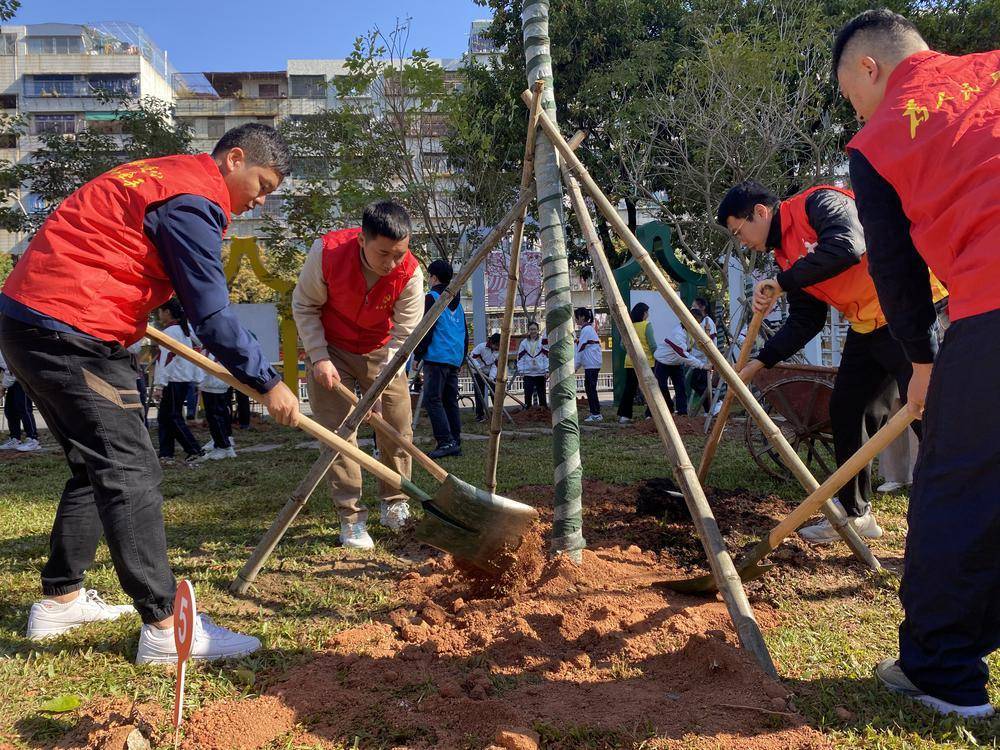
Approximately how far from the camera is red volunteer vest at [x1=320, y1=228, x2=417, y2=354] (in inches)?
151

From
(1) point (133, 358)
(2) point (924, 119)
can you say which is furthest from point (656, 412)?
(1) point (133, 358)

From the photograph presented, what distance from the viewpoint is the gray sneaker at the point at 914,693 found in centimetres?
199

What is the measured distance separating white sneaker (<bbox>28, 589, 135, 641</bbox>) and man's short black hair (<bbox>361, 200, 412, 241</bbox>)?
2.04 meters

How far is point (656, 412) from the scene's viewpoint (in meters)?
2.69

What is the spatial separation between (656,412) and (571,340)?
746mm

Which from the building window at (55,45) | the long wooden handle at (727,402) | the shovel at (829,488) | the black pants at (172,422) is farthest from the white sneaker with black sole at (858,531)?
the building window at (55,45)

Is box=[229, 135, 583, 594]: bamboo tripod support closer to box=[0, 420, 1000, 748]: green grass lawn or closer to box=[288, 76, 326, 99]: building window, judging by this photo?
box=[0, 420, 1000, 748]: green grass lawn

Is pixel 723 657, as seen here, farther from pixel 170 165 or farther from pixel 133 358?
pixel 170 165

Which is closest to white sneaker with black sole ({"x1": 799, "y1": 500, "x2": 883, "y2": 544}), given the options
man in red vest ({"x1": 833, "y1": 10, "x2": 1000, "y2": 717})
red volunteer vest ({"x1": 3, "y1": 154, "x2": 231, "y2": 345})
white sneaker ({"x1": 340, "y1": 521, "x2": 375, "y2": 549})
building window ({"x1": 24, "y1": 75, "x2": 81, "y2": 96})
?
man in red vest ({"x1": 833, "y1": 10, "x2": 1000, "y2": 717})

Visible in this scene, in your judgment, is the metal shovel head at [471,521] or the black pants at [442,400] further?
the black pants at [442,400]

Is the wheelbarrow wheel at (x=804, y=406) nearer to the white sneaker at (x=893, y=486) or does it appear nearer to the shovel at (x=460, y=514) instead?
the white sneaker at (x=893, y=486)

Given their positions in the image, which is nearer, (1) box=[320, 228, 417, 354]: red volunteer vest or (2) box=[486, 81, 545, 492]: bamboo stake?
(2) box=[486, 81, 545, 492]: bamboo stake

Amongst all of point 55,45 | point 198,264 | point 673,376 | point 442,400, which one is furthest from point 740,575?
point 55,45

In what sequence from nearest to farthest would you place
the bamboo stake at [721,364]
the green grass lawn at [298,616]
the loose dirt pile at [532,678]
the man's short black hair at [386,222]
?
the loose dirt pile at [532,678] → the green grass lawn at [298,616] → the bamboo stake at [721,364] → the man's short black hair at [386,222]
